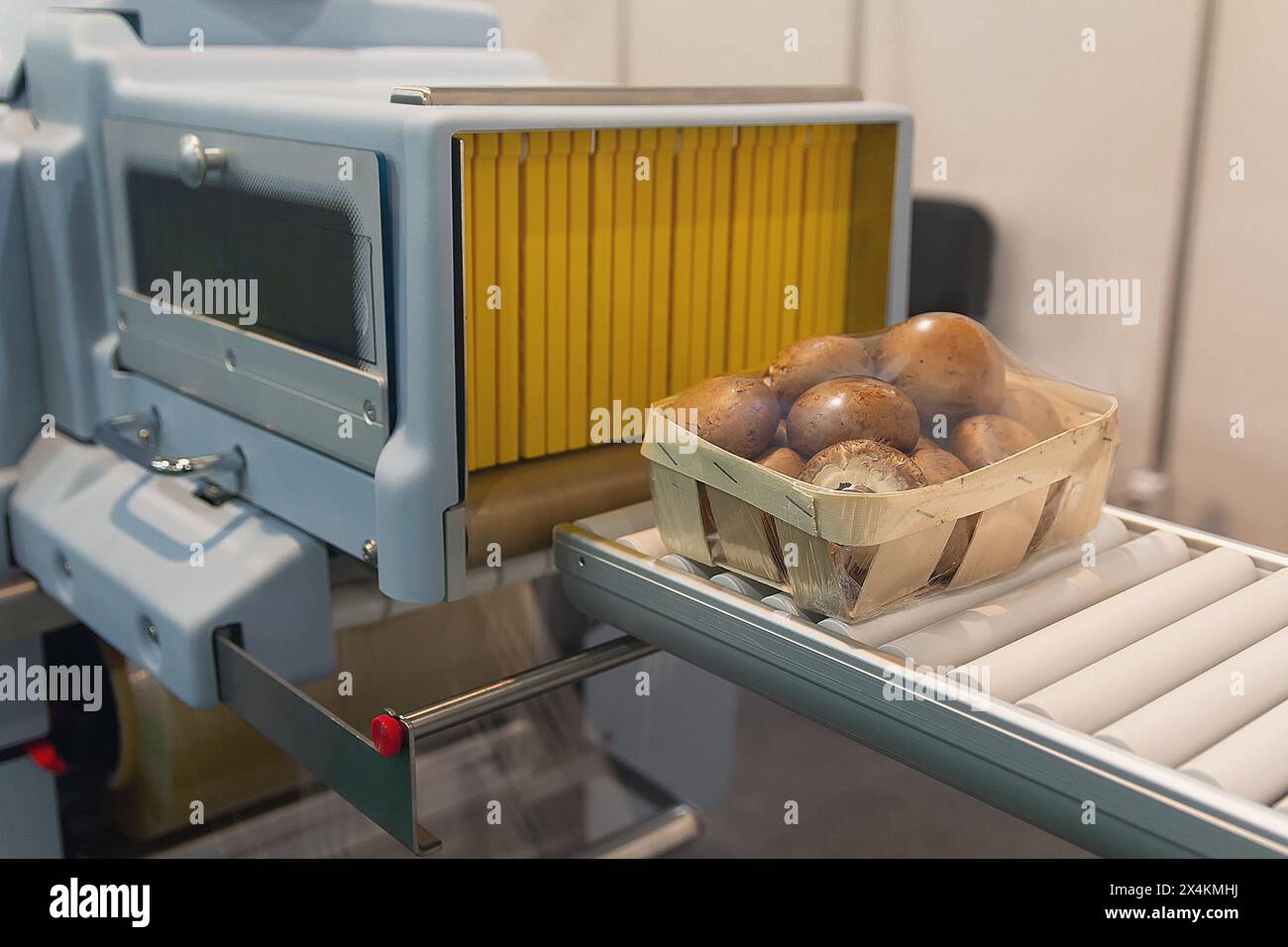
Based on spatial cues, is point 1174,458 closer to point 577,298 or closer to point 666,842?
point 577,298

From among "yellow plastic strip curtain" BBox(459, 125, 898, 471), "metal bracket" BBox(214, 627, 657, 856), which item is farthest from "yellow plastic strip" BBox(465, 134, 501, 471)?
"metal bracket" BBox(214, 627, 657, 856)

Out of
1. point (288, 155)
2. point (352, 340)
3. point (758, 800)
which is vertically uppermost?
point (288, 155)

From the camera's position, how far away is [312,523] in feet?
3.84

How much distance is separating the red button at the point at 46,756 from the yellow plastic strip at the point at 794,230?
1040 mm

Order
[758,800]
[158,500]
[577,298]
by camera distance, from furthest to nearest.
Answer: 1. [758,800]
2. [158,500]
3. [577,298]

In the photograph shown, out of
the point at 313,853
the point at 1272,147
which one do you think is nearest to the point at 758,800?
the point at 313,853

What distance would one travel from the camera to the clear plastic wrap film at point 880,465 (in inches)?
37.2

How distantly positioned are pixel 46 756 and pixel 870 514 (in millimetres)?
1166

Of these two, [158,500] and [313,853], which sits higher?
[158,500]

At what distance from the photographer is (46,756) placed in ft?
5.12

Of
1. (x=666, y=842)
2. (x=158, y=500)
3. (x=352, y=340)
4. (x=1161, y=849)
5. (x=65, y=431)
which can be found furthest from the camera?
(x=666, y=842)

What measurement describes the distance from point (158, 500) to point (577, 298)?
1.64 ft

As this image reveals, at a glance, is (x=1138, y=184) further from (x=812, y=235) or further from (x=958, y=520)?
(x=958, y=520)

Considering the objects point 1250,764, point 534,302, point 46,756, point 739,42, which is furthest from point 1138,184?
point 46,756
